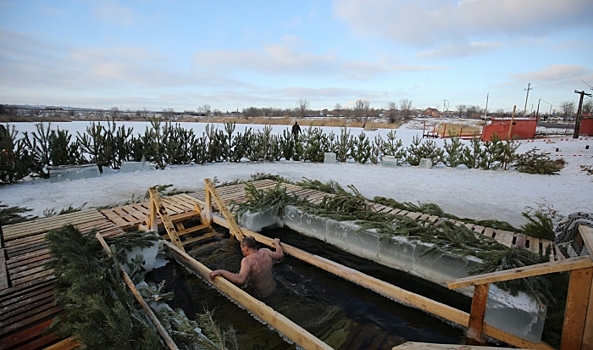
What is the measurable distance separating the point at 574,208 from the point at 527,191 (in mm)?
1428

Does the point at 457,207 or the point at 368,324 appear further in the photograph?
the point at 457,207

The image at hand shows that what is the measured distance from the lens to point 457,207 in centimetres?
611

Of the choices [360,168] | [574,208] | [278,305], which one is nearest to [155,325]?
[278,305]

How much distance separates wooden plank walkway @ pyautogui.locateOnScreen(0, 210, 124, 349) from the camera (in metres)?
2.28

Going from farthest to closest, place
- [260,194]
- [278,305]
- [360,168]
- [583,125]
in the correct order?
[583,125] < [360,168] < [260,194] < [278,305]

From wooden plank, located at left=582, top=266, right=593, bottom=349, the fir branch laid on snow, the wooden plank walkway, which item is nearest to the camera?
wooden plank, located at left=582, top=266, right=593, bottom=349

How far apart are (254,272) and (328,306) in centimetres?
102

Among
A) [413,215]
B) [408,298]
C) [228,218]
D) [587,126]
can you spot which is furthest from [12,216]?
[587,126]

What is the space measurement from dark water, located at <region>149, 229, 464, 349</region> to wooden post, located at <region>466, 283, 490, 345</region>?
7.1 inches

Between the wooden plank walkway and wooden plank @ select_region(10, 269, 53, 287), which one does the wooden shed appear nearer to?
the wooden plank walkway

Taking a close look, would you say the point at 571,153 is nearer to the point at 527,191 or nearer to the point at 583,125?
the point at 527,191

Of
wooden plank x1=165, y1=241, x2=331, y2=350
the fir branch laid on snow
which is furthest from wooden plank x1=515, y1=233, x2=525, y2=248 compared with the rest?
the fir branch laid on snow

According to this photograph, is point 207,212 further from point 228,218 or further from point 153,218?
point 153,218

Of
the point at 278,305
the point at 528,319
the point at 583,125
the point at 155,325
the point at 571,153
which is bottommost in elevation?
the point at 278,305
